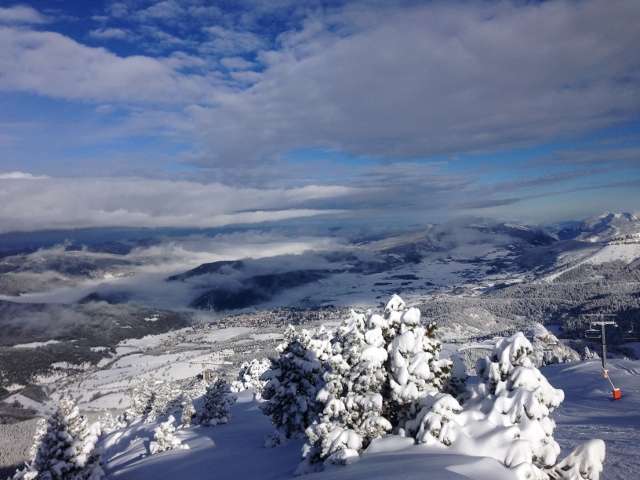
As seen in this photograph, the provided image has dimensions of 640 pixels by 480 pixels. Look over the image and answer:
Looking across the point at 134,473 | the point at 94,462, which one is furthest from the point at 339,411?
the point at 134,473

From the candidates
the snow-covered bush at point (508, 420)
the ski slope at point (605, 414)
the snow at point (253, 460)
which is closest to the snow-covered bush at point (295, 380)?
the snow at point (253, 460)

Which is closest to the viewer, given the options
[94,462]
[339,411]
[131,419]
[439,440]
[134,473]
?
[439,440]

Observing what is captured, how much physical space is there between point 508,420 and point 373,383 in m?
5.73

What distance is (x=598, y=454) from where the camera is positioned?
12.9m

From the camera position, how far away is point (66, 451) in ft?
107

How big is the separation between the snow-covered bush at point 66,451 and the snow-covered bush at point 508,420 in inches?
1126

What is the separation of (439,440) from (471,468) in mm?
A: 2947

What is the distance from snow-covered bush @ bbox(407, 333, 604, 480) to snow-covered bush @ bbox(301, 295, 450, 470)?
1.40m

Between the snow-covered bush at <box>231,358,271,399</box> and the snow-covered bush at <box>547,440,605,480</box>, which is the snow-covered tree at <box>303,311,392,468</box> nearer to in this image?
the snow-covered bush at <box>547,440,605,480</box>

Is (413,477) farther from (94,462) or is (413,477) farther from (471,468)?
(94,462)

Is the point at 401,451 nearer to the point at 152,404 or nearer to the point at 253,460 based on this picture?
the point at 253,460

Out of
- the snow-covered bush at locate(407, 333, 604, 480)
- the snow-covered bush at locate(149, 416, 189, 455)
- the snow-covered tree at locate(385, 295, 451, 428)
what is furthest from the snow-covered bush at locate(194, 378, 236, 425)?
the snow-covered bush at locate(407, 333, 604, 480)

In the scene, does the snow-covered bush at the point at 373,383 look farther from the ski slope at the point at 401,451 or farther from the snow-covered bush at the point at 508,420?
the snow-covered bush at the point at 508,420

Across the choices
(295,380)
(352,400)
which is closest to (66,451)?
(295,380)
